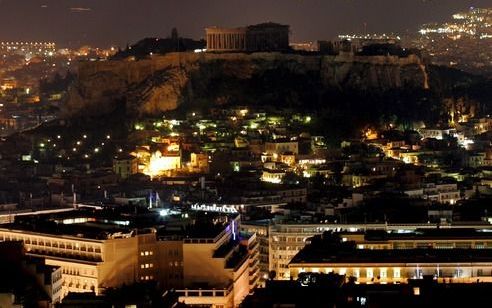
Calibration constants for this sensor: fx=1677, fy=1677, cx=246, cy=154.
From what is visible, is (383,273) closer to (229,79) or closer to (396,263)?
(396,263)

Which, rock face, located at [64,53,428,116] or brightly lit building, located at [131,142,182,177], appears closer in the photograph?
brightly lit building, located at [131,142,182,177]

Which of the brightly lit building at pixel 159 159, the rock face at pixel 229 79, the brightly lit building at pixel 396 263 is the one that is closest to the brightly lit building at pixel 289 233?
the brightly lit building at pixel 396 263

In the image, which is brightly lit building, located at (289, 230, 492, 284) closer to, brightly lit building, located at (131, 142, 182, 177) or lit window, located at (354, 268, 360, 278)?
lit window, located at (354, 268, 360, 278)

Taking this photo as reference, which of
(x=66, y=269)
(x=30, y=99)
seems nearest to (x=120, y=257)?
(x=66, y=269)

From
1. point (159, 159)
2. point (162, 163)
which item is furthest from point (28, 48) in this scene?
point (162, 163)

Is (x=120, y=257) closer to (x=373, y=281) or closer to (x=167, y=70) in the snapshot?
(x=373, y=281)

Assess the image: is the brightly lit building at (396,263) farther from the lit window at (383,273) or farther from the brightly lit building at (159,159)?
the brightly lit building at (159,159)

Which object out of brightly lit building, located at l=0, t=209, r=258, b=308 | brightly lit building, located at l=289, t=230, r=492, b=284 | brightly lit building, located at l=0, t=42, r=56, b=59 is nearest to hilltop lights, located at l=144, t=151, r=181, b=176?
brightly lit building, located at l=0, t=209, r=258, b=308
